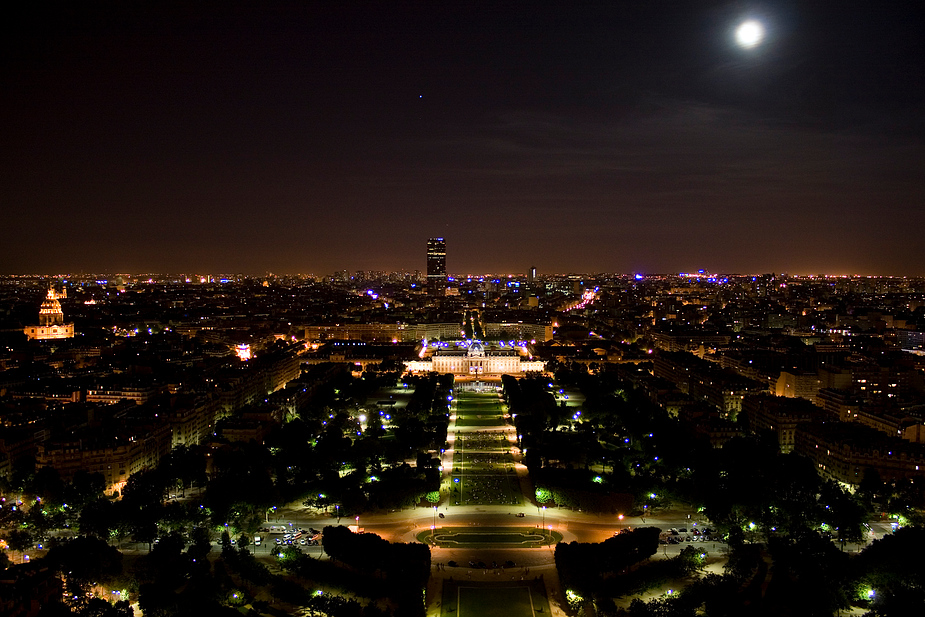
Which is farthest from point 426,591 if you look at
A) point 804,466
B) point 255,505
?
point 804,466

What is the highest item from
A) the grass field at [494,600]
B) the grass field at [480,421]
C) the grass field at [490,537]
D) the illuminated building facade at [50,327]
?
the illuminated building facade at [50,327]

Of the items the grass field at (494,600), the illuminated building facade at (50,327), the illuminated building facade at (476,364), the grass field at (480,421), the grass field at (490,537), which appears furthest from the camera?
the illuminated building facade at (50,327)

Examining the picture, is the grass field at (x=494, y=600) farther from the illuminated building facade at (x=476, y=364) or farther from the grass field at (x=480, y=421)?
the illuminated building facade at (x=476, y=364)

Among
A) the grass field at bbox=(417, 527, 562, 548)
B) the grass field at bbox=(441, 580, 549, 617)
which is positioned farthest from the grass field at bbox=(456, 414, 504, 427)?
the grass field at bbox=(441, 580, 549, 617)

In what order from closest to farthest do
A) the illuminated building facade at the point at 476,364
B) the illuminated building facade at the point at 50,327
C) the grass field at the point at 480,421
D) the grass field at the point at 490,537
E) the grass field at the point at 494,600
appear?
1. the grass field at the point at 494,600
2. the grass field at the point at 490,537
3. the grass field at the point at 480,421
4. the illuminated building facade at the point at 476,364
5. the illuminated building facade at the point at 50,327

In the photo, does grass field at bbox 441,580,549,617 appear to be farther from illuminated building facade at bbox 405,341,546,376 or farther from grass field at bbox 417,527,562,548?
illuminated building facade at bbox 405,341,546,376

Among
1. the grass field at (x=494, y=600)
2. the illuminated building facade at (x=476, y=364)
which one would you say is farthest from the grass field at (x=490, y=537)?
the illuminated building facade at (x=476, y=364)

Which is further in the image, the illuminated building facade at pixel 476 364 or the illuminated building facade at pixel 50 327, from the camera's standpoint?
the illuminated building facade at pixel 50 327

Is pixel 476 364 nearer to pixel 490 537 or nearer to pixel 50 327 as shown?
pixel 490 537

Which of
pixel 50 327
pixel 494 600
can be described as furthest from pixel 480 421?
pixel 50 327

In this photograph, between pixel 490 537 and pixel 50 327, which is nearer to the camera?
pixel 490 537
